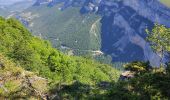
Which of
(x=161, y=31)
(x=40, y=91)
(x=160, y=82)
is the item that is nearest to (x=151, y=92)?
(x=160, y=82)

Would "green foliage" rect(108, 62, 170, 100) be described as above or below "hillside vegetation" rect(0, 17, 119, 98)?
above

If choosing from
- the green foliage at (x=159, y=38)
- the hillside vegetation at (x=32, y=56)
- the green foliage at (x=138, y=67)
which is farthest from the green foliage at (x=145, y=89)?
the hillside vegetation at (x=32, y=56)

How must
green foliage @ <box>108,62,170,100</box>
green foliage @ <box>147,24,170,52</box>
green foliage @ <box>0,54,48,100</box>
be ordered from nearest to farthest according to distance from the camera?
1. green foliage @ <box>0,54,48,100</box>
2. green foliage @ <box>108,62,170,100</box>
3. green foliage @ <box>147,24,170,52</box>

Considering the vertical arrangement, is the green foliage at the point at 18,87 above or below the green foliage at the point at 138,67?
above

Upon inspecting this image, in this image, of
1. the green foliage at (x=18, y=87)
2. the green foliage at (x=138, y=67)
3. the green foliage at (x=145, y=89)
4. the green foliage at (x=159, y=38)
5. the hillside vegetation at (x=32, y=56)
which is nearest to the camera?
the green foliage at (x=18, y=87)

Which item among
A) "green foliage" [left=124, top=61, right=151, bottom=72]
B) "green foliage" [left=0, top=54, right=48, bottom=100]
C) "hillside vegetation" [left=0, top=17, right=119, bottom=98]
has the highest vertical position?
"green foliage" [left=0, top=54, right=48, bottom=100]

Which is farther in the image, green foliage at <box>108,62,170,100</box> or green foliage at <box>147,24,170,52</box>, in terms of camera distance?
green foliage at <box>147,24,170,52</box>

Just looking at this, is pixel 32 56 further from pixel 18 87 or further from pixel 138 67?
pixel 18 87

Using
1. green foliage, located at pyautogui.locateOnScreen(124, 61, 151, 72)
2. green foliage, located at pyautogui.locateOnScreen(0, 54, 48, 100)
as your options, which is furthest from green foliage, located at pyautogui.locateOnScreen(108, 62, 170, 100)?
green foliage, located at pyautogui.locateOnScreen(124, 61, 151, 72)

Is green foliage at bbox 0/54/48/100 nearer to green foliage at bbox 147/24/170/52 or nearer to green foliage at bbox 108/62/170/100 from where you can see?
green foliage at bbox 108/62/170/100

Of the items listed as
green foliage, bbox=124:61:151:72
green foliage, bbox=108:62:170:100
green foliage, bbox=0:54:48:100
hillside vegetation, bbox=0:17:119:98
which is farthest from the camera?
hillside vegetation, bbox=0:17:119:98

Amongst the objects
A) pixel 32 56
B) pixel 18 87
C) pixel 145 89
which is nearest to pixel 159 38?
pixel 32 56

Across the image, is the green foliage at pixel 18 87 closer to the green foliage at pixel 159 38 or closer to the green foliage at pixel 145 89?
the green foliage at pixel 145 89

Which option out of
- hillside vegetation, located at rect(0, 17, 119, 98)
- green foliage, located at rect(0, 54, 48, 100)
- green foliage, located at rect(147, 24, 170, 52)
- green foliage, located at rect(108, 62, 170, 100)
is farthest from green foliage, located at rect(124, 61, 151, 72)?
hillside vegetation, located at rect(0, 17, 119, 98)
